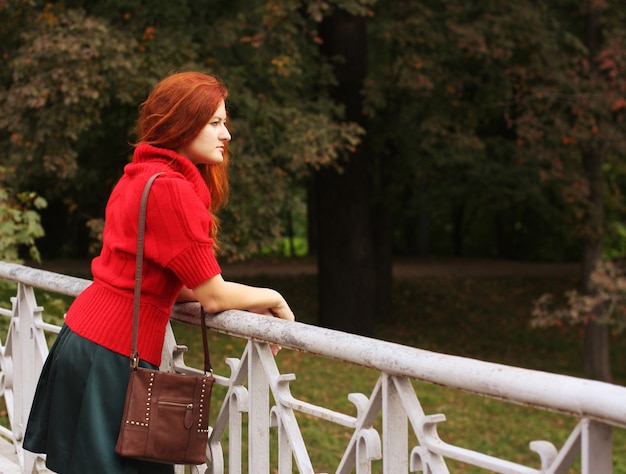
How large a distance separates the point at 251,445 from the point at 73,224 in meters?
25.7

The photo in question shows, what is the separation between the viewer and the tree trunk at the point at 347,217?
48.0ft

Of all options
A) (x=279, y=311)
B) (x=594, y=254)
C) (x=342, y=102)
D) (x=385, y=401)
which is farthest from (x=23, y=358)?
(x=594, y=254)

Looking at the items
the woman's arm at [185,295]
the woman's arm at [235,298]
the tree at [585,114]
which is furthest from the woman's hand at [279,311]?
the tree at [585,114]

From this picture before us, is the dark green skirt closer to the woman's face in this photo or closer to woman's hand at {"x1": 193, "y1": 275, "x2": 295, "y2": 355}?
woman's hand at {"x1": 193, "y1": 275, "x2": 295, "y2": 355}

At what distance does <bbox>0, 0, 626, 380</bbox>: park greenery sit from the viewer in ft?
36.4

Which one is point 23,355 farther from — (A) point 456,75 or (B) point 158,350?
(A) point 456,75

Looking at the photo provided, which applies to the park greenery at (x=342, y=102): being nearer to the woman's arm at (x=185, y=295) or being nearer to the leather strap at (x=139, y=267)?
the woman's arm at (x=185, y=295)

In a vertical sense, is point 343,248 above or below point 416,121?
below

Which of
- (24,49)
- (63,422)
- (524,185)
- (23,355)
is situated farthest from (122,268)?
(524,185)

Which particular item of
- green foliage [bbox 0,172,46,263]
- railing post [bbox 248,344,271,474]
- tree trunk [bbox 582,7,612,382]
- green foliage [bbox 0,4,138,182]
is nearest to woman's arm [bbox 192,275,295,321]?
railing post [bbox 248,344,271,474]

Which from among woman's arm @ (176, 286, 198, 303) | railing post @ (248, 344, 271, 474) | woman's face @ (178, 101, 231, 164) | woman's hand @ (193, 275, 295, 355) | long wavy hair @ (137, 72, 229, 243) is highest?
long wavy hair @ (137, 72, 229, 243)

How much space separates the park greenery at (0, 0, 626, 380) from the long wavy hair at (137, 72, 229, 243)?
499cm

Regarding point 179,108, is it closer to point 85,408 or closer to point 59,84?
point 85,408

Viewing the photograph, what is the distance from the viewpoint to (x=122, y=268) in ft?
8.63
